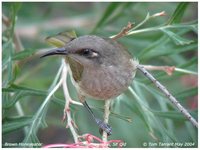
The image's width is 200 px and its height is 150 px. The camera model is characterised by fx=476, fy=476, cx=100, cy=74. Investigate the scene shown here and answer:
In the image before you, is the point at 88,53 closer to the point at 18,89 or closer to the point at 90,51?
the point at 90,51

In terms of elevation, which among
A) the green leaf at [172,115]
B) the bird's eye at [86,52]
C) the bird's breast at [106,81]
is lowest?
the green leaf at [172,115]

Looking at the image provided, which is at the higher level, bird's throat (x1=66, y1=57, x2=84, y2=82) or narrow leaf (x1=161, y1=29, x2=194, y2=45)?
narrow leaf (x1=161, y1=29, x2=194, y2=45)

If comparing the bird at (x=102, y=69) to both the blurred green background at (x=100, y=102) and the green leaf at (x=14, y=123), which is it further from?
the green leaf at (x=14, y=123)

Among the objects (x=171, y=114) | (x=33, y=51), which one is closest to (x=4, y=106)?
(x=33, y=51)

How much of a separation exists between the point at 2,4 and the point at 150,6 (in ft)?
3.96

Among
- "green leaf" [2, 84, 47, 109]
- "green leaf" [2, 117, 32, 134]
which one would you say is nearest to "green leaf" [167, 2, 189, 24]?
"green leaf" [2, 84, 47, 109]

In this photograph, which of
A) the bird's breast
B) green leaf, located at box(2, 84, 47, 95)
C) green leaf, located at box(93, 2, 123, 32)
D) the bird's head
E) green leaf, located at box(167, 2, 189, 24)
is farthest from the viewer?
green leaf, located at box(93, 2, 123, 32)

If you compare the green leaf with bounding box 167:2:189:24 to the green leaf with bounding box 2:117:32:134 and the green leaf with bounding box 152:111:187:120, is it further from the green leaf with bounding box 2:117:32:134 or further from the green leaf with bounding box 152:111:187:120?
the green leaf with bounding box 2:117:32:134

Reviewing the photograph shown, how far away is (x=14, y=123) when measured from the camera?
2375mm

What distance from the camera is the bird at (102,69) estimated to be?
2154 mm

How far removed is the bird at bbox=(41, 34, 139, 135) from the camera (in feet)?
7.07

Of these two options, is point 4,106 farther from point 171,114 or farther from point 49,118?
point 49,118

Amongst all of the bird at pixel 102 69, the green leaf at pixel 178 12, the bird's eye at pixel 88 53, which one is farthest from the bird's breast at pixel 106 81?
the green leaf at pixel 178 12

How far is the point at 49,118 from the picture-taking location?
11.3 ft
